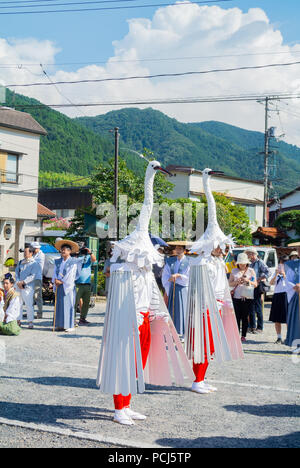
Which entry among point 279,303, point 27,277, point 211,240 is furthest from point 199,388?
point 27,277

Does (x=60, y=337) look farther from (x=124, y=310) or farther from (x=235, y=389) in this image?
(x=124, y=310)

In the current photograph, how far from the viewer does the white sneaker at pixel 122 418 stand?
4.88m

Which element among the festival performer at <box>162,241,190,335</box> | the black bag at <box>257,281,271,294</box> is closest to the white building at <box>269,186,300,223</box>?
the black bag at <box>257,281,271,294</box>

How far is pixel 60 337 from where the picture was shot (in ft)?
33.8

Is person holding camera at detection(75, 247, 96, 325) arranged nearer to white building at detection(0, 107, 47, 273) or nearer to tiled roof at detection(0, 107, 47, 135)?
white building at detection(0, 107, 47, 273)

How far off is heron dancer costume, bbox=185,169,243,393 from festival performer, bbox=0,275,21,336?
5.25m

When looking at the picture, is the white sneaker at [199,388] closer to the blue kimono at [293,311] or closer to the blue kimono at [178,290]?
the blue kimono at [293,311]

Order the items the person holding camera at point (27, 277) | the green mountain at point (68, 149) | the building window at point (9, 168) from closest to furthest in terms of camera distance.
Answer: the person holding camera at point (27, 277) → the building window at point (9, 168) → the green mountain at point (68, 149)

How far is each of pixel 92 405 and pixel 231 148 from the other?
622ft

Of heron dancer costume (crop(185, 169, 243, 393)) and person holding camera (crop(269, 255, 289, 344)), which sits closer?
heron dancer costume (crop(185, 169, 243, 393))

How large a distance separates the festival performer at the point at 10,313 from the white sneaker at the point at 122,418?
5812mm

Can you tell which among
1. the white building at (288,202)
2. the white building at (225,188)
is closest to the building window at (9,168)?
the white building at (225,188)

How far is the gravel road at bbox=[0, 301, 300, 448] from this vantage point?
449cm
